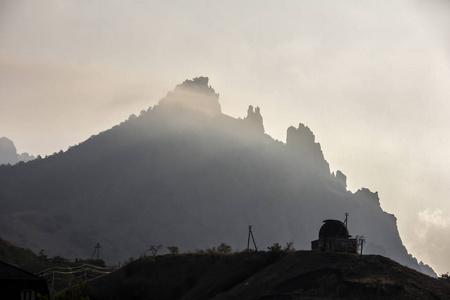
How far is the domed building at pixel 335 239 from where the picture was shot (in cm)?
8594

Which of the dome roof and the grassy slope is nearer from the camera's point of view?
the dome roof

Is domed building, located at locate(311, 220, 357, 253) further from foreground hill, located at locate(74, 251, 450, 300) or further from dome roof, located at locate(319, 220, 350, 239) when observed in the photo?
foreground hill, located at locate(74, 251, 450, 300)

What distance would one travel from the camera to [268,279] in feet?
246

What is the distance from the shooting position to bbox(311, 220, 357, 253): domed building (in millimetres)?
85938

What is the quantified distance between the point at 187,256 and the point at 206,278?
28.5ft

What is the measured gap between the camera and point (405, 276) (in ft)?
228

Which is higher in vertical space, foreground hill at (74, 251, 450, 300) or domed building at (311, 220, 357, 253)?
domed building at (311, 220, 357, 253)

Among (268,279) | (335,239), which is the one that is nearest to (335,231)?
(335,239)

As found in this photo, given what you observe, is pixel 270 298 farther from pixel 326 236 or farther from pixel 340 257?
pixel 326 236

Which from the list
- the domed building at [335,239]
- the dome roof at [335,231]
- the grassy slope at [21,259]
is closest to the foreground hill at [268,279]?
the domed building at [335,239]

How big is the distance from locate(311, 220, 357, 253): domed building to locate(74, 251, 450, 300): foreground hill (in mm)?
7905

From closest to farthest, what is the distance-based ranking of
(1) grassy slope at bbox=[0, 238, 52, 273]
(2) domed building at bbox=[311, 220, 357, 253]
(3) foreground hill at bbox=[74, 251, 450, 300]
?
(3) foreground hill at bbox=[74, 251, 450, 300], (2) domed building at bbox=[311, 220, 357, 253], (1) grassy slope at bbox=[0, 238, 52, 273]

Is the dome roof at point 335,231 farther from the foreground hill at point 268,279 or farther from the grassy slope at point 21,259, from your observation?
the grassy slope at point 21,259

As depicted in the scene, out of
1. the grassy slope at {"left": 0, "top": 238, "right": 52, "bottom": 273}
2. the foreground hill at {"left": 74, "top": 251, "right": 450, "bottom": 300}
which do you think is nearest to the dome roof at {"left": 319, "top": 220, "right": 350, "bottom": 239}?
the foreground hill at {"left": 74, "top": 251, "right": 450, "bottom": 300}
